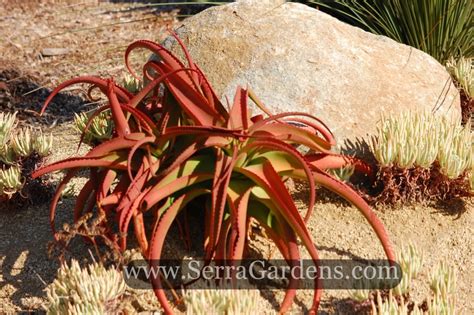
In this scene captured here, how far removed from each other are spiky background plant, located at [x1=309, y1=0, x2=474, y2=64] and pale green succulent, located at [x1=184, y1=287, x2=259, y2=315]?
2437 millimetres

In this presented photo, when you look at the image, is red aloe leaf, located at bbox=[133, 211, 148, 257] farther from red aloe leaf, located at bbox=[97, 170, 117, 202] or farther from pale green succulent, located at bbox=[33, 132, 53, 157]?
pale green succulent, located at bbox=[33, 132, 53, 157]

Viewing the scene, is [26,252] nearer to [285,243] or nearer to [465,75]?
[285,243]

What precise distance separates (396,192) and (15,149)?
65.6 inches

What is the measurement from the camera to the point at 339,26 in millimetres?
3965

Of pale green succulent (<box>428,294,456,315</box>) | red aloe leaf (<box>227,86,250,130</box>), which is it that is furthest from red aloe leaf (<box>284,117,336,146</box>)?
pale green succulent (<box>428,294,456,315</box>)

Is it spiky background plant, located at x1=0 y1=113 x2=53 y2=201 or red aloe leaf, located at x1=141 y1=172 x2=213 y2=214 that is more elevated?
spiky background plant, located at x1=0 y1=113 x2=53 y2=201

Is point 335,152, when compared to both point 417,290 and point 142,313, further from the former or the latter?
point 142,313

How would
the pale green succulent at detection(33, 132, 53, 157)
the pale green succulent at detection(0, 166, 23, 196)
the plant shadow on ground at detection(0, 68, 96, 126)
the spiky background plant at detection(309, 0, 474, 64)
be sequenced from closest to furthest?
the pale green succulent at detection(0, 166, 23, 196) → the pale green succulent at detection(33, 132, 53, 157) → the spiky background plant at detection(309, 0, 474, 64) → the plant shadow on ground at detection(0, 68, 96, 126)

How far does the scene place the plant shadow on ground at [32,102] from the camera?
→ 512cm

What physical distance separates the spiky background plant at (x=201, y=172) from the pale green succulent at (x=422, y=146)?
290 mm

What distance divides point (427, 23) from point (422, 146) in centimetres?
160

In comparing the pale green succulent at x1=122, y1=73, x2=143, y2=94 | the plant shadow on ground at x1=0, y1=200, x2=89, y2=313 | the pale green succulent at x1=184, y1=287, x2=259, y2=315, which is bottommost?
the pale green succulent at x1=184, y1=287, x2=259, y2=315

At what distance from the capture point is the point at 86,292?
2.48 m

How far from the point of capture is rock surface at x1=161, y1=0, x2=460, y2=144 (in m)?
3.57
